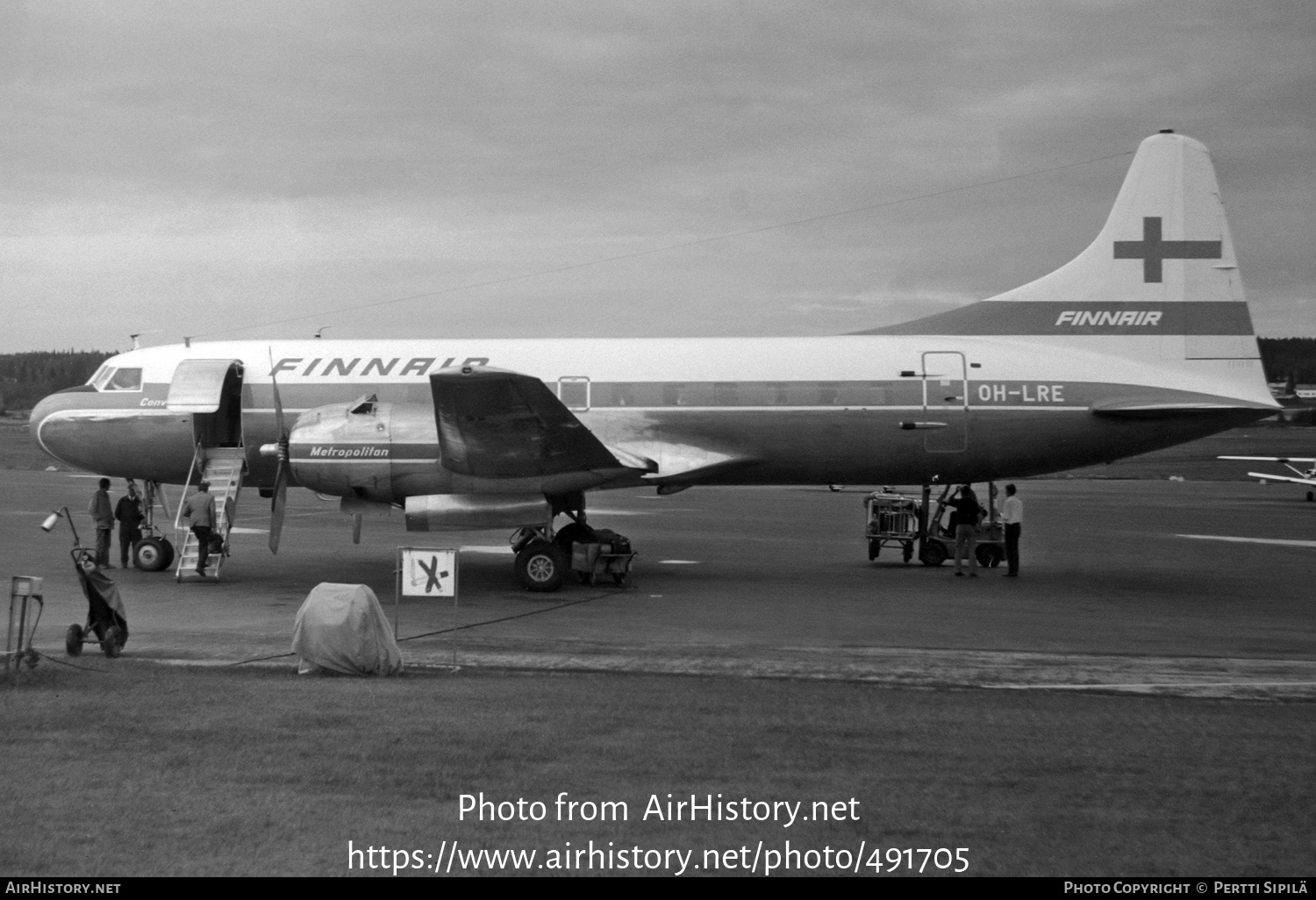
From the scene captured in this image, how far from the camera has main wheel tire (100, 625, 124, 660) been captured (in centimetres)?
1180

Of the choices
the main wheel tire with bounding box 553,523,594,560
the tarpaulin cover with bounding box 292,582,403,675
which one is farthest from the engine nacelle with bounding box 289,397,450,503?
the tarpaulin cover with bounding box 292,582,403,675

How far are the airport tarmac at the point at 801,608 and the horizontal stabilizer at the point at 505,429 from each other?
2114mm

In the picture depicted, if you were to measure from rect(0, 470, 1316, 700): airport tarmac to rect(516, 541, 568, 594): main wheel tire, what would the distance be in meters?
0.30

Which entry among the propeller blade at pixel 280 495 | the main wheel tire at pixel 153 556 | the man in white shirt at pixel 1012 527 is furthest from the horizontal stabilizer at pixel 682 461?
the main wheel tire at pixel 153 556

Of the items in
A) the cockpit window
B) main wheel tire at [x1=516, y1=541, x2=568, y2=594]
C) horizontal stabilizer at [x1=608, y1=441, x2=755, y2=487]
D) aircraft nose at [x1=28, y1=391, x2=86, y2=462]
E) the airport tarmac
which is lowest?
the airport tarmac

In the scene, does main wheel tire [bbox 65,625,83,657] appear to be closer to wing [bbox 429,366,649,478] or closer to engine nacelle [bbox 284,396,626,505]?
wing [bbox 429,366,649,478]

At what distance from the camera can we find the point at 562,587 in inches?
777

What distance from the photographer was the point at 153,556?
851 inches

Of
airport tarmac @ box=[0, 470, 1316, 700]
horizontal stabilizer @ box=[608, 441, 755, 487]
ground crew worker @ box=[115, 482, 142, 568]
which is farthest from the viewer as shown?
ground crew worker @ box=[115, 482, 142, 568]

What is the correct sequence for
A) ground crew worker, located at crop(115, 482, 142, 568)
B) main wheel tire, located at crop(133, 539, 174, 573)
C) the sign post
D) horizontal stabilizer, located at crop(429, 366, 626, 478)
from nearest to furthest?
1. the sign post
2. horizontal stabilizer, located at crop(429, 366, 626, 478)
3. main wheel tire, located at crop(133, 539, 174, 573)
4. ground crew worker, located at crop(115, 482, 142, 568)

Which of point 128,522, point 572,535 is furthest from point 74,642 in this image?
point 128,522

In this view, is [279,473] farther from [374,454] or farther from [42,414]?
[42,414]
